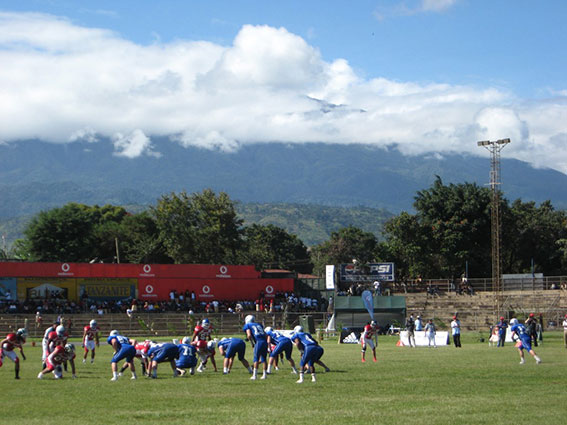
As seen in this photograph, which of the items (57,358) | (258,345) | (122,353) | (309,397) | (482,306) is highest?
(258,345)

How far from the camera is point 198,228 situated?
94062 millimetres

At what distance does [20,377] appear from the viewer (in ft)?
83.1

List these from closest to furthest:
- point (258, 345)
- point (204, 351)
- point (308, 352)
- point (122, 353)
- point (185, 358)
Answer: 1. point (308, 352)
2. point (122, 353)
3. point (258, 345)
4. point (185, 358)
5. point (204, 351)

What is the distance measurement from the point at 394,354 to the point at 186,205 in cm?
5964

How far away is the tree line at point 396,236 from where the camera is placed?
291ft

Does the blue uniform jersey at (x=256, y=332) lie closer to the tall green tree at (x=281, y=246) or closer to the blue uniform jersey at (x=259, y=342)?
the blue uniform jersey at (x=259, y=342)

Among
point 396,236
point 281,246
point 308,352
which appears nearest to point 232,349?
point 308,352

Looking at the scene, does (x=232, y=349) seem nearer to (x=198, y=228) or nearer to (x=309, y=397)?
(x=309, y=397)

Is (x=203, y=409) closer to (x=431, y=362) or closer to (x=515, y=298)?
(x=431, y=362)

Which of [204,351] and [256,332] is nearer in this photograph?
[256,332]

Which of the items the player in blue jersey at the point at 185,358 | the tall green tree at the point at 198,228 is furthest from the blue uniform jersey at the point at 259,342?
the tall green tree at the point at 198,228

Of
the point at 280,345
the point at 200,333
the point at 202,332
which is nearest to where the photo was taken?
the point at 280,345

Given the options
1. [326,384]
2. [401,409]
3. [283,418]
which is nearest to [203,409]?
[283,418]

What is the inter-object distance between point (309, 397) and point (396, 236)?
72.5 m
